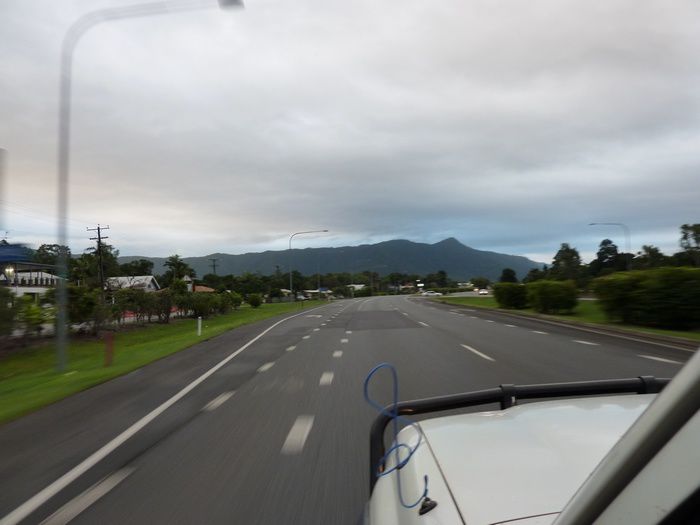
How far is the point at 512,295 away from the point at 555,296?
8.20 metres

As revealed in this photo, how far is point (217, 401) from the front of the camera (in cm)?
883

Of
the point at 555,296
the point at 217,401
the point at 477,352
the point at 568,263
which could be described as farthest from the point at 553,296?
the point at 568,263

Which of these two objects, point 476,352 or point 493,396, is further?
point 476,352

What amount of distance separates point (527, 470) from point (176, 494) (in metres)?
3.54

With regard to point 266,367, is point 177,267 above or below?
above

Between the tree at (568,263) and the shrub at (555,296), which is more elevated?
the tree at (568,263)

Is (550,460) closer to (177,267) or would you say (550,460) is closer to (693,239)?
(693,239)

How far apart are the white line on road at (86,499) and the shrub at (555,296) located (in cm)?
2649

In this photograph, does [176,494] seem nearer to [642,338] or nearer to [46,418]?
[46,418]

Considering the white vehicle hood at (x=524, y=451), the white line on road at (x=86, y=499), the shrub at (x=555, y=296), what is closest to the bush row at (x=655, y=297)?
the shrub at (x=555, y=296)

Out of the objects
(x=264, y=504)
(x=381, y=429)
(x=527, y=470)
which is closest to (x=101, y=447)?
(x=264, y=504)

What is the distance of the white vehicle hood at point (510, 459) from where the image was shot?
1898mm

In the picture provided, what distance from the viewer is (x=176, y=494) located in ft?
15.3

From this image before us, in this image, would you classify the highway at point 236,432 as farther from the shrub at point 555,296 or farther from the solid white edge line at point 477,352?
the shrub at point 555,296
